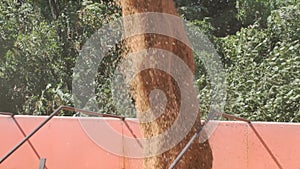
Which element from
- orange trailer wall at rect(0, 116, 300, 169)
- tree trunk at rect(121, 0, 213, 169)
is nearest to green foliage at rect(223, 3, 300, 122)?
orange trailer wall at rect(0, 116, 300, 169)

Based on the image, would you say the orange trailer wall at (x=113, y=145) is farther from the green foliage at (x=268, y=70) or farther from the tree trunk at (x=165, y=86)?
the green foliage at (x=268, y=70)

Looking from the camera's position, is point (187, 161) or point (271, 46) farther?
point (271, 46)

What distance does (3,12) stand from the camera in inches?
318

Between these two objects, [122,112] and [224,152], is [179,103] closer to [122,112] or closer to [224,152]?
[224,152]

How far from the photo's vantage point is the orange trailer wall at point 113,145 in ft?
12.8

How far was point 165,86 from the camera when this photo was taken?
3088mm

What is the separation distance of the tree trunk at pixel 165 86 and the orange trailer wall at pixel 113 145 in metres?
0.98

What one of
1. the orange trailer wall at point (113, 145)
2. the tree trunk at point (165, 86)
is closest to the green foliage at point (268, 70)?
the orange trailer wall at point (113, 145)

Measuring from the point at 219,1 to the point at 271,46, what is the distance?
2.22 m

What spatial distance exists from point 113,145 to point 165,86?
171 cm

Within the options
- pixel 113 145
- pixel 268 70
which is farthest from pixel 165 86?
pixel 268 70

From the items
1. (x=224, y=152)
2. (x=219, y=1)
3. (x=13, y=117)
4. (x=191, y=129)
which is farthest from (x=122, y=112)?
(x=219, y=1)

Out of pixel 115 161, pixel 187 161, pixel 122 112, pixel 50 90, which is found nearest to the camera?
pixel 187 161

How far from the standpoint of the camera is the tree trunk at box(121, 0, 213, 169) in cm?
307
